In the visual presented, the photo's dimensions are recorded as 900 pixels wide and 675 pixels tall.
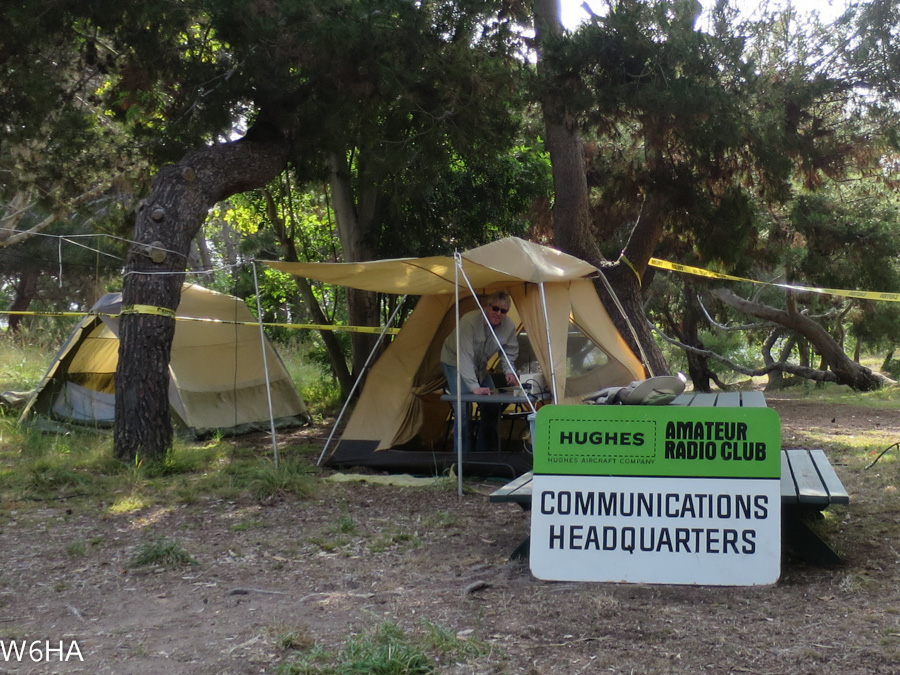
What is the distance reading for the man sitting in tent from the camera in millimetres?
6992

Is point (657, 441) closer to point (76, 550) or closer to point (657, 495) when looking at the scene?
point (657, 495)

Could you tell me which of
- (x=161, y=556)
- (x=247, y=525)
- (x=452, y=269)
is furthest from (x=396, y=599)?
(x=452, y=269)

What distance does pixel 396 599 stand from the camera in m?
3.73

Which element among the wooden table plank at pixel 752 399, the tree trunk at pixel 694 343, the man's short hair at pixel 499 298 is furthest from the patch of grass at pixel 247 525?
the tree trunk at pixel 694 343

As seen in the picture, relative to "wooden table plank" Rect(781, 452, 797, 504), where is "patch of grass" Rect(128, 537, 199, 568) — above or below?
below

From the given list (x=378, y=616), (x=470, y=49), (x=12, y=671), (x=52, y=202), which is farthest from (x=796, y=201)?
(x=12, y=671)

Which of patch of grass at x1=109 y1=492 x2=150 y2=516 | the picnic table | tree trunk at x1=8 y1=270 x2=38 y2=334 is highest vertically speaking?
tree trunk at x1=8 y1=270 x2=38 y2=334

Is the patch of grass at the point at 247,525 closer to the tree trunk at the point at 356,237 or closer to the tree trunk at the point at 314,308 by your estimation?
the tree trunk at the point at 356,237

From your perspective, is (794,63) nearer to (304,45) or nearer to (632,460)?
(304,45)

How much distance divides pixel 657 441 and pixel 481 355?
3437 millimetres

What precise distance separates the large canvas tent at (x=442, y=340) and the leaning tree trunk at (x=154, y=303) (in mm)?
1094

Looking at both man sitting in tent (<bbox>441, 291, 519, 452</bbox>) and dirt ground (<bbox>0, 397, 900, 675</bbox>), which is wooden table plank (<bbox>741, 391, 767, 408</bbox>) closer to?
dirt ground (<bbox>0, 397, 900, 675</bbox>)

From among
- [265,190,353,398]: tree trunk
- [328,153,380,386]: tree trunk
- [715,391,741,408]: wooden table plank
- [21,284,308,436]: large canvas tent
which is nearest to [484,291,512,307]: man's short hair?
[715,391,741,408]: wooden table plank

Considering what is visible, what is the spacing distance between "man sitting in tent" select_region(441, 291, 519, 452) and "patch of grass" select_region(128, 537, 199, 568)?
2801 mm
